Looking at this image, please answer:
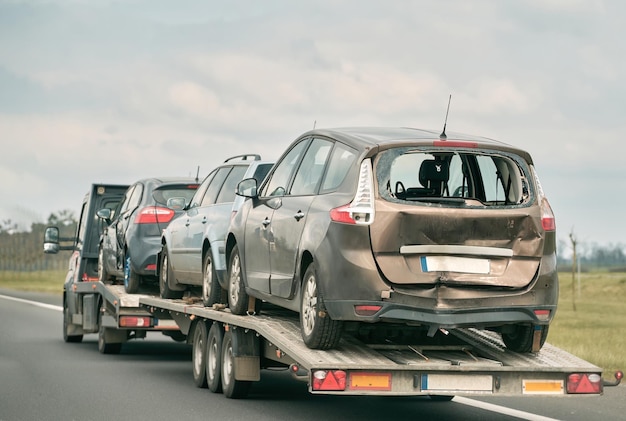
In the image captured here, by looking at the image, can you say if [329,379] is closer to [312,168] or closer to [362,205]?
[362,205]

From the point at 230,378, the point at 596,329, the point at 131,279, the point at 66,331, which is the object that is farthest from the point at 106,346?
the point at 596,329

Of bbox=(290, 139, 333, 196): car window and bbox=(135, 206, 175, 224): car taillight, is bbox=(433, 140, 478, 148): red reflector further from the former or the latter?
bbox=(135, 206, 175, 224): car taillight

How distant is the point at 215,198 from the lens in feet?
49.0

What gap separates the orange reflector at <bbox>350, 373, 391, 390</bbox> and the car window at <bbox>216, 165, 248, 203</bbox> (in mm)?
5687

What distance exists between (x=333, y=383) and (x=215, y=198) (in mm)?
6261

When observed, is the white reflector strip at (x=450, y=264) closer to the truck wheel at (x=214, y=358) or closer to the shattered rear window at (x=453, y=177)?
the shattered rear window at (x=453, y=177)

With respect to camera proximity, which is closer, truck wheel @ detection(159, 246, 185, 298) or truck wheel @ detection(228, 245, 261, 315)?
truck wheel @ detection(228, 245, 261, 315)

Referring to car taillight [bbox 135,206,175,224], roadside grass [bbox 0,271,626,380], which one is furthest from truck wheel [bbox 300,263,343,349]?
car taillight [bbox 135,206,175,224]

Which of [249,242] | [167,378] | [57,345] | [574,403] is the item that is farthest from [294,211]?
[57,345]

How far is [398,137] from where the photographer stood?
32.1ft

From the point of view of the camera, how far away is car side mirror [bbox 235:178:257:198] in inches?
471

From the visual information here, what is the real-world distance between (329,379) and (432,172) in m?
2.14

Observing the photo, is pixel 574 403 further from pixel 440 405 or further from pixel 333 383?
pixel 333 383

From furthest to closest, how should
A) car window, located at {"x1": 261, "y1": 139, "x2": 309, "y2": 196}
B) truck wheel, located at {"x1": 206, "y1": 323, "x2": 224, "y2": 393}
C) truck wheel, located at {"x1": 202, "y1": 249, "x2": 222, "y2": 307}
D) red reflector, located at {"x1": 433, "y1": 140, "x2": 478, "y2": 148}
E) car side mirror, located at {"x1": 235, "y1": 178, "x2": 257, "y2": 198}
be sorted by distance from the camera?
truck wheel, located at {"x1": 202, "y1": 249, "x2": 222, "y2": 307}, truck wheel, located at {"x1": 206, "y1": 323, "x2": 224, "y2": 393}, car side mirror, located at {"x1": 235, "y1": 178, "x2": 257, "y2": 198}, car window, located at {"x1": 261, "y1": 139, "x2": 309, "y2": 196}, red reflector, located at {"x1": 433, "y1": 140, "x2": 478, "y2": 148}
